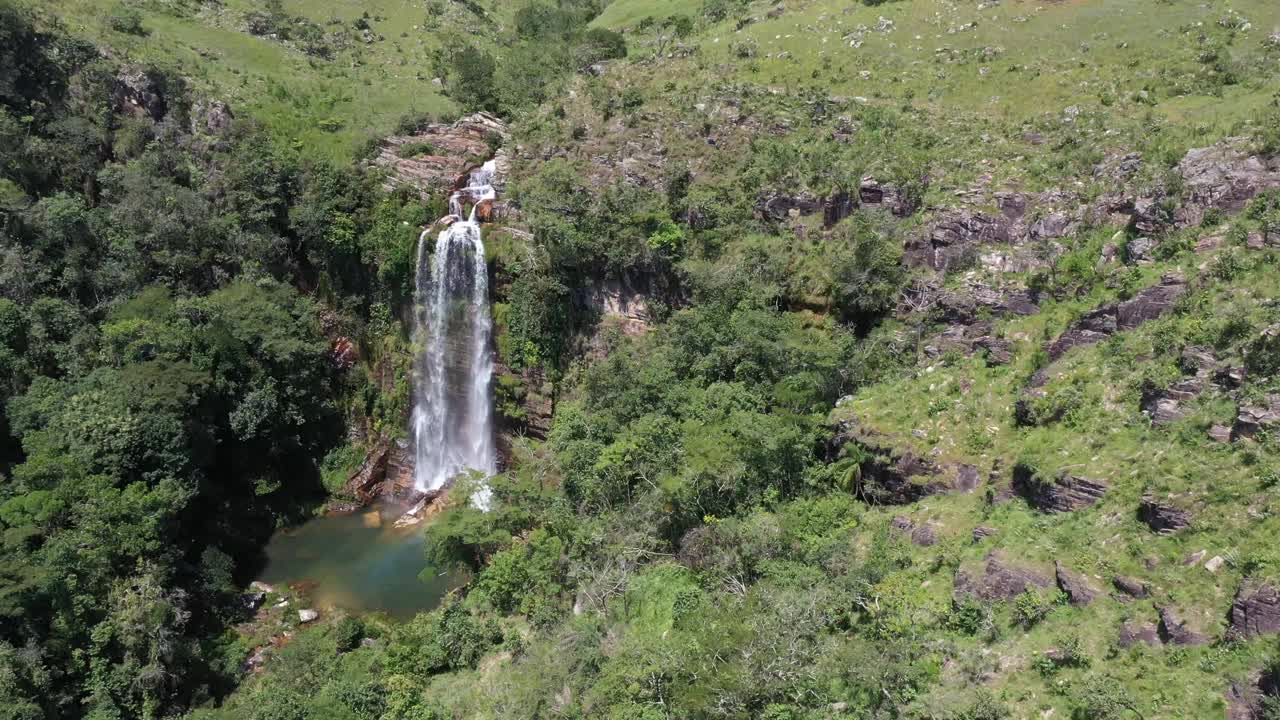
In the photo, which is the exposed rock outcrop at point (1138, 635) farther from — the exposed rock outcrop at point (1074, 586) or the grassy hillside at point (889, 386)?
the exposed rock outcrop at point (1074, 586)

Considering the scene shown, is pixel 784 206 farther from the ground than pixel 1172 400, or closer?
farther from the ground

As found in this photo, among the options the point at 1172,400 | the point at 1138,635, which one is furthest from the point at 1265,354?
the point at 1138,635

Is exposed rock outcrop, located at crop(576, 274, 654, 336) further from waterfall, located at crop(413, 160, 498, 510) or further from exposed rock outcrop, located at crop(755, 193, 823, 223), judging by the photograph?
exposed rock outcrop, located at crop(755, 193, 823, 223)

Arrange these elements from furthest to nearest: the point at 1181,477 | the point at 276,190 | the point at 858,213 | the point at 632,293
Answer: the point at 276,190 → the point at 632,293 → the point at 858,213 → the point at 1181,477

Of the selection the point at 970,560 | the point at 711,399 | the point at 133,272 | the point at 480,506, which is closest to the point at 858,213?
the point at 711,399

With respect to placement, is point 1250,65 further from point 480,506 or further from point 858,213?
point 480,506

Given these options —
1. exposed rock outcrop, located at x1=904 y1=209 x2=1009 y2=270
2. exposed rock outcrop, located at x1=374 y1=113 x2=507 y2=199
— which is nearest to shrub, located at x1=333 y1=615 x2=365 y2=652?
exposed rock outcrop, located at x1=374 y1=113 x2=507 y2=199

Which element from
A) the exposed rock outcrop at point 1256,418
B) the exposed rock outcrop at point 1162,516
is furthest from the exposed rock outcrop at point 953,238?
the exposed rock outcrop at point 1162,516

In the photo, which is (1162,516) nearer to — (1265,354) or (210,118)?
(1265,354)
